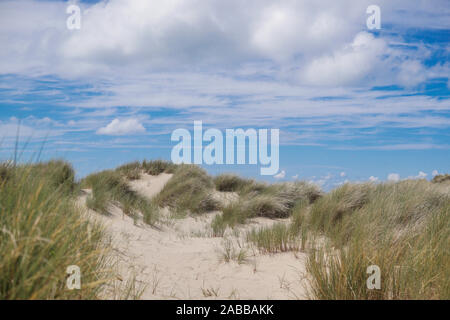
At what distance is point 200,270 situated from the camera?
228 inches

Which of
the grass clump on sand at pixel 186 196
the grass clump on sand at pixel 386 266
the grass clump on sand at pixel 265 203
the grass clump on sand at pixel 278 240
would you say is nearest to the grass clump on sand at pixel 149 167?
the grass clump on sand at pixel 186 196

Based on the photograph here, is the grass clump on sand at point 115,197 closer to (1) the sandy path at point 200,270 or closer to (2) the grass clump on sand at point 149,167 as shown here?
(1) the sandy path at point 200,270

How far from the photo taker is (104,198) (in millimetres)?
8898

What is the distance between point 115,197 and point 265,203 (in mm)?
3954

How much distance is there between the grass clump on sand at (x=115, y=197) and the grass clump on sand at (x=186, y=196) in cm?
61

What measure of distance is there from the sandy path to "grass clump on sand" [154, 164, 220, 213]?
3.01 meters

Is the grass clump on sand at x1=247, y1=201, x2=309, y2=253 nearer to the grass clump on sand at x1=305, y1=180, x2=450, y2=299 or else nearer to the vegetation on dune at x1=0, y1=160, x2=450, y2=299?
the vegetation on dune at x1=0, y1=160, x2=450, y2=299

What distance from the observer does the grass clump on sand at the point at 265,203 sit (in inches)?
392

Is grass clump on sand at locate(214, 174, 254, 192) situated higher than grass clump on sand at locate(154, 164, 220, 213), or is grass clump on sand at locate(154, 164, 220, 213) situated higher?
grass clump on sand at locate(214, 174, 254, 192)

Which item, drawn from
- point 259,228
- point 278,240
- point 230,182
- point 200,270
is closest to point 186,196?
point 230,182

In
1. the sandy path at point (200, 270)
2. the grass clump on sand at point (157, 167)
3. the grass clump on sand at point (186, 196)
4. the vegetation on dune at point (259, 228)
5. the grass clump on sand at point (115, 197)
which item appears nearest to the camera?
the vegetation on dune at point (259, 228)

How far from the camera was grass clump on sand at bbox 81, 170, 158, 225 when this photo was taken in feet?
29.0

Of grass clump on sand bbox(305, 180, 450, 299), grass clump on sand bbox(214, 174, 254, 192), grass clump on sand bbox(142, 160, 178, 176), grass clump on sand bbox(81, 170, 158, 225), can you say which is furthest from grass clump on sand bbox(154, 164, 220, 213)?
grass clump on sand bbox(305, 180, 450, 299)
